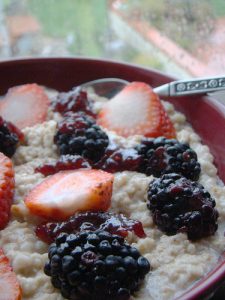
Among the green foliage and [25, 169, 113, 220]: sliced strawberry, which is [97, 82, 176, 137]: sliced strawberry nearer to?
[25, 169, 113, 220]: sliced strawberry

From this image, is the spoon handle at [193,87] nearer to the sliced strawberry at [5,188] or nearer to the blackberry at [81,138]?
the blackberry at [81,138]

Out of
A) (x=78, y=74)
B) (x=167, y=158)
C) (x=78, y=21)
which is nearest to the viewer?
(x=167, y=158)

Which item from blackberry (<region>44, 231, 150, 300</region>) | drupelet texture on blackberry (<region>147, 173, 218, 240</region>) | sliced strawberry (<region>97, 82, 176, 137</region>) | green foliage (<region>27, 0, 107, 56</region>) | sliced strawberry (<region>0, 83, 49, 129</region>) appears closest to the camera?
blackberry (<region>44, 231, 150, 300</region>)

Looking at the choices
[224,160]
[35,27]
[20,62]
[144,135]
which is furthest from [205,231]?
[35,27]

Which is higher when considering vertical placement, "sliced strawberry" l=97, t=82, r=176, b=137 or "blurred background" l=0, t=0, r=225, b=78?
"blurred background" l=0, t=0, r=225, b=78

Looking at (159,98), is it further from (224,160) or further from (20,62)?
(20,62)

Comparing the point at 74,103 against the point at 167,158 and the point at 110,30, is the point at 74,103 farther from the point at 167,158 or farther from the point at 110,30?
Answer: the point at 110,30

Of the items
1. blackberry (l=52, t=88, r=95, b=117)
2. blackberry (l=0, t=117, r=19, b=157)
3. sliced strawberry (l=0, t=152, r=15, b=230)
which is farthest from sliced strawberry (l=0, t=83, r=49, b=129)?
sliced strawberry (l=0, t=152, r=15, b=230)

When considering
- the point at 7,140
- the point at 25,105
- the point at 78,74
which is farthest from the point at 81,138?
the point at 78,74
